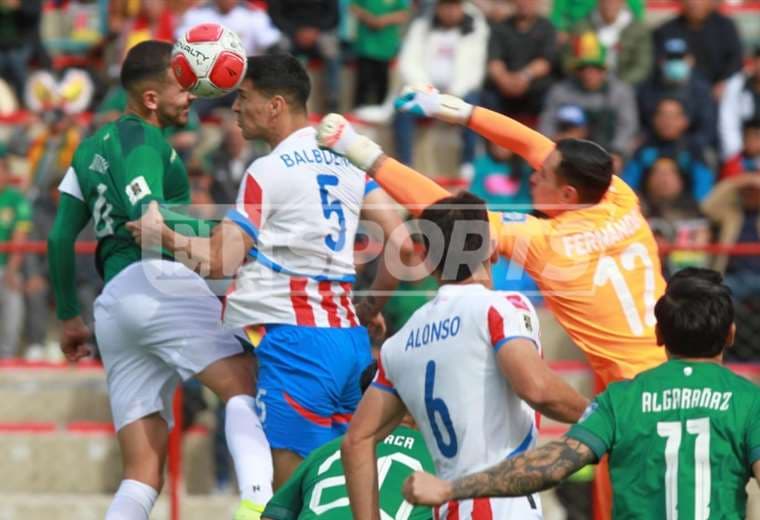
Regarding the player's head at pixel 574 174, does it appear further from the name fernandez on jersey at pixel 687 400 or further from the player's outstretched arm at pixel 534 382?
the name fernandez on jersey at pixel 687 400

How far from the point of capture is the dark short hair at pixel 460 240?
234 inches

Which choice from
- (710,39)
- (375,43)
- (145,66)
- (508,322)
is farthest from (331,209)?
(710,39)

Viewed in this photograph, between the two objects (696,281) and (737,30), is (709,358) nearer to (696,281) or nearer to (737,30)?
(696,281)

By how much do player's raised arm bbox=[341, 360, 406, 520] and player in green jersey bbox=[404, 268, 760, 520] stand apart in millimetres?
741

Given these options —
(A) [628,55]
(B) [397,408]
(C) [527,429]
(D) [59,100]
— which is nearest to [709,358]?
(C) [527,429]

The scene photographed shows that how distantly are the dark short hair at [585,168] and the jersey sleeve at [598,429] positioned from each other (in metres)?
2.01

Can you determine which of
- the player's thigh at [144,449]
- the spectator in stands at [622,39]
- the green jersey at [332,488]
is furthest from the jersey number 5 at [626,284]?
A: the spectator in stands at [622,39]

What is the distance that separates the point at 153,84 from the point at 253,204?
0.97m

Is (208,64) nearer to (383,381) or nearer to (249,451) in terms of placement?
(249,451)

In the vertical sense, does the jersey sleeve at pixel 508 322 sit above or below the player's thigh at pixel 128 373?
above

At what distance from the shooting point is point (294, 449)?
7.29m

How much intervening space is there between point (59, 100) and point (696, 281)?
32.4ft

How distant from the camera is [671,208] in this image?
38.5ft

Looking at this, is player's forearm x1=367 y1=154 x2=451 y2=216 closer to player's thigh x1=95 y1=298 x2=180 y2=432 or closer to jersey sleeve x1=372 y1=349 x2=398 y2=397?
jersey sleeve x1=372 y1=349 x2=398 y2=397
